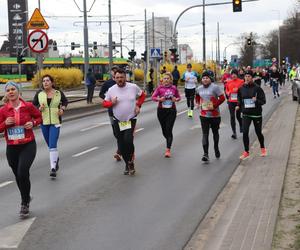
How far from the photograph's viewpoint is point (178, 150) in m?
13.2

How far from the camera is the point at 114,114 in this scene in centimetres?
1020

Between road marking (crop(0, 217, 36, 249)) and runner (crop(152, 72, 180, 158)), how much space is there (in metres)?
5.47

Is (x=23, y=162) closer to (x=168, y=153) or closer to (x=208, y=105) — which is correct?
(x=208, y=105)

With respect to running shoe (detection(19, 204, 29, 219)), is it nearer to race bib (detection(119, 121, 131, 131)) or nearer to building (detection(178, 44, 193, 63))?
race bib (detection(119, 121, 131, 131))

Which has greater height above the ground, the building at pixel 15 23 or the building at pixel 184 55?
the building at pixel 15 23

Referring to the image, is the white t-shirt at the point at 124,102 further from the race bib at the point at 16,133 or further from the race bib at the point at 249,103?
the race bib at the point at 16,133

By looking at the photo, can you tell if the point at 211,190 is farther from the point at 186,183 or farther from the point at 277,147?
the point at 277,147

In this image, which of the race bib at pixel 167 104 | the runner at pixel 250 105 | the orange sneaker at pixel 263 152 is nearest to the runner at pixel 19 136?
the race bib at pixel 167 104

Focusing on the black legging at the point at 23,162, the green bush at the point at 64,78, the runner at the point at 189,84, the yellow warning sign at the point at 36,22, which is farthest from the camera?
the green bush at the point at 64,78

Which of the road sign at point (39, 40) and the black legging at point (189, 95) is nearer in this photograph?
the road sign at point (39, 40)

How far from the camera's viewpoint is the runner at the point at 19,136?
24.3ft

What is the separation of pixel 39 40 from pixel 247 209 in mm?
12267

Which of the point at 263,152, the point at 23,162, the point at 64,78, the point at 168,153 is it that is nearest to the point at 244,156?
the point at 263,152

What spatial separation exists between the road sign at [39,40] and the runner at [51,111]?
804 centimetres
